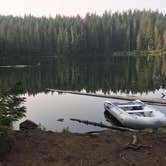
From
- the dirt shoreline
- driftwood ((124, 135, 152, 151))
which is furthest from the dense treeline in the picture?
driftwood ((124, 135, 152, 151))

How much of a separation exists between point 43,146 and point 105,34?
413 ft

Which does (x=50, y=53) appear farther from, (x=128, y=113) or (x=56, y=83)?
(x=128, y=113)

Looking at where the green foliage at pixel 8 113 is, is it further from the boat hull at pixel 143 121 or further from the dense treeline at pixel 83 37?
the dense treeline at pixel 83 37

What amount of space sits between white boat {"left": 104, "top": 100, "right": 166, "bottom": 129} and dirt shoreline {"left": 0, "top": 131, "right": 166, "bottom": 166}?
12.1 meters

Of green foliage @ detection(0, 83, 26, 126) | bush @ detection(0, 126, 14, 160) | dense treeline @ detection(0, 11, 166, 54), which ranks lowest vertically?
bush @ detection(0, 126, 14, 160)

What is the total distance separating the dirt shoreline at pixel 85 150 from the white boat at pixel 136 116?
39.6 ft

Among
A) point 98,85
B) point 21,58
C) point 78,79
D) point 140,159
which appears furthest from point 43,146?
point 21,58

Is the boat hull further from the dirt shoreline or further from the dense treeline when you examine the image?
the dense treeline

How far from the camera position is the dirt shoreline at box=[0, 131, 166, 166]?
917 cm

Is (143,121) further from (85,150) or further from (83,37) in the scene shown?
(83,37)

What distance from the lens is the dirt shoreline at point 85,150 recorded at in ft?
30.1

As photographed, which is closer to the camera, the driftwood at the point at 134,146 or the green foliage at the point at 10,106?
the green foliage at the point at 10,106

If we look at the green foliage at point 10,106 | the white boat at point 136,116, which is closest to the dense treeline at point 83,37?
the white boat at point 136,116

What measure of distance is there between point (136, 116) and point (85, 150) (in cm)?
1426
